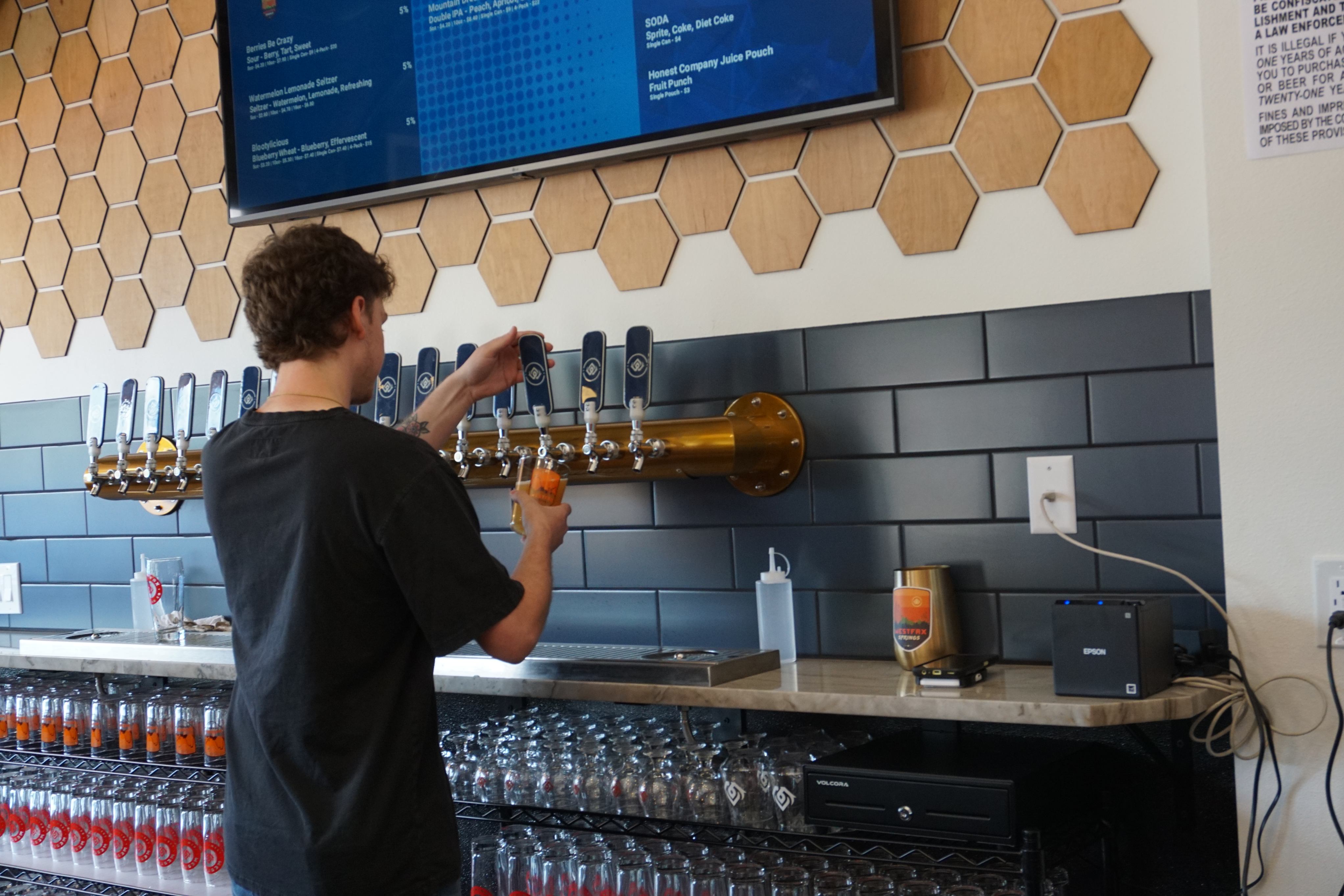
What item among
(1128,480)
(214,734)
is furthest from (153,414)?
(1128,480)

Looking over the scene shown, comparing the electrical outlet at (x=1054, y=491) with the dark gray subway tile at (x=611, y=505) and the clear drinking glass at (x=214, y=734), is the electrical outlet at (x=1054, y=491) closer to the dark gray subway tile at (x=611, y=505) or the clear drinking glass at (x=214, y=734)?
the dark gray subway tile at (x=611, y=505)

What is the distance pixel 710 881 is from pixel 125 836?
4.41ft

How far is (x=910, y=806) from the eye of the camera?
1619 mm

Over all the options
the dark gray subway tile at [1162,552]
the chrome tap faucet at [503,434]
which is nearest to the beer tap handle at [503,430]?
the chrome tap faucet at [503,434]

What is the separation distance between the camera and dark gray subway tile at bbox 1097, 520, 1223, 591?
184cm

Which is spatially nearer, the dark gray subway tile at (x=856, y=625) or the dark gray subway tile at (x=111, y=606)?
the dark gray subway tile at (x=856, y=625)

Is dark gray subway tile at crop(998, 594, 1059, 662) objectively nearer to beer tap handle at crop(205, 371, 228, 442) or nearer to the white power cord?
→ the white power cord

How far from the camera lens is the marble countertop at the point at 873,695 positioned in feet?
5.24

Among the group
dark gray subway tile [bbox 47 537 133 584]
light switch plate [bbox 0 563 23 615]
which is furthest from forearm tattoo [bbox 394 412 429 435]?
light switch plate [bbox 0 563 23 615]

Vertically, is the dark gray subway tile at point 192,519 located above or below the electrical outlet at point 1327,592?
above

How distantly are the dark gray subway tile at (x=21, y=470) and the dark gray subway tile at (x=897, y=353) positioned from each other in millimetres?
2131

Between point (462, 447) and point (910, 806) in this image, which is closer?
point (910, 806)

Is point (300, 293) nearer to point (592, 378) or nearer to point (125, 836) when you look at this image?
point (592, 378)

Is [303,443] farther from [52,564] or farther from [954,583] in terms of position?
[52,564]
